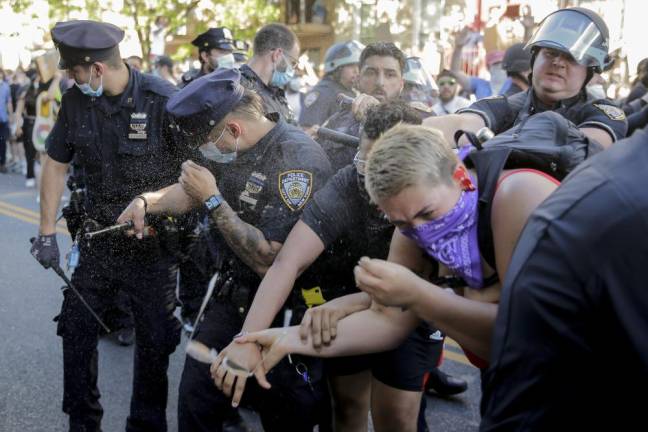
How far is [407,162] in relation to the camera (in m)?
1.83

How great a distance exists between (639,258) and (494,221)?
706mm

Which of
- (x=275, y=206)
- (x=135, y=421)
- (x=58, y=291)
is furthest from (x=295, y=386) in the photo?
(x=58, y=291)

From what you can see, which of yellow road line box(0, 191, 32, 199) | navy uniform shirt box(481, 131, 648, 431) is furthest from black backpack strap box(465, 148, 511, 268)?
yellow road line box(0, 191, 32, 199)

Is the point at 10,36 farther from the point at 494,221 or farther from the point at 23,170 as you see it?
the point at 494,221

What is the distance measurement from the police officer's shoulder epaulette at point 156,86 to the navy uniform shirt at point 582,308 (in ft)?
9.03

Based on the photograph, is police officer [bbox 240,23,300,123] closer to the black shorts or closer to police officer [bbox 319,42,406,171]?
police officer [bbox 319,42,406,171]

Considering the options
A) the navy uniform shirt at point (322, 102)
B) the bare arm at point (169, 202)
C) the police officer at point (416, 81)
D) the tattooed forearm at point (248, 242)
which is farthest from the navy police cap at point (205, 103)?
the police officer at point (416, 81)

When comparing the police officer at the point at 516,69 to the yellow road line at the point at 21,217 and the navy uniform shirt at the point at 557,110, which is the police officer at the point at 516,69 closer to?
the navy uniform shirt at the point at 557,110

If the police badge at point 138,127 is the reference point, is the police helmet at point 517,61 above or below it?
above

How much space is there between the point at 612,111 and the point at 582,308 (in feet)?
6.14

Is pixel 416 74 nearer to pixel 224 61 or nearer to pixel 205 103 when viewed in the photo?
pixel 224 61

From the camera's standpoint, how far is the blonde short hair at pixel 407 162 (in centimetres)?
182

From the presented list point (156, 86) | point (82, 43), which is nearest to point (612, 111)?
point (156, 86)

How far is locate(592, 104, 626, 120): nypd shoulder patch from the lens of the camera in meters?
2.79
